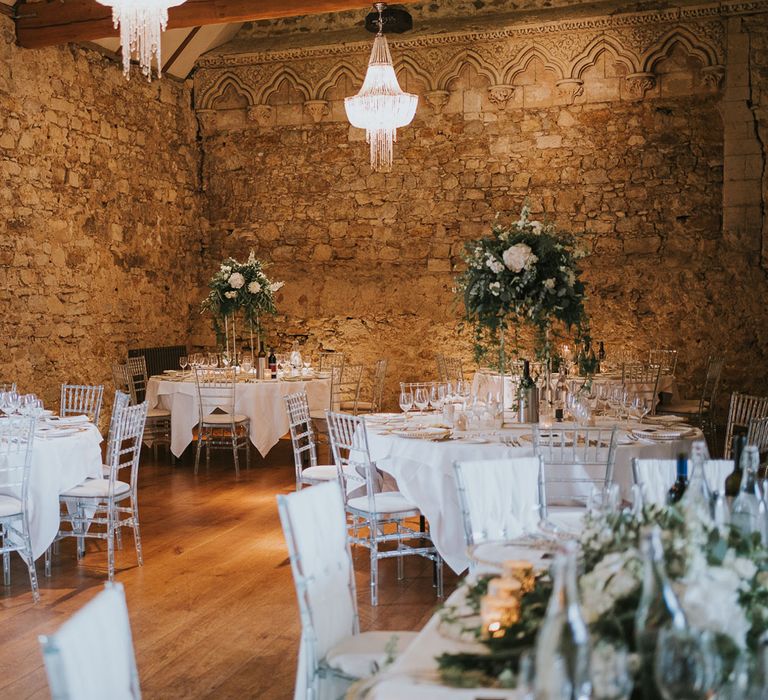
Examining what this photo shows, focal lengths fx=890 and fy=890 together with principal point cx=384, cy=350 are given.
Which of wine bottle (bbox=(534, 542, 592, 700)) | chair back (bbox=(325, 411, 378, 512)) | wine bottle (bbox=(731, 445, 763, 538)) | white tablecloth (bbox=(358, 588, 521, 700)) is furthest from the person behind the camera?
chair back (bbox=(325, 411, 378, 512))

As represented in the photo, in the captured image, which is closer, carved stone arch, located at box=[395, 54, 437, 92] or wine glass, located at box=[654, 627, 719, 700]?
wine glass, located at box=[654, 627, 719, 700]

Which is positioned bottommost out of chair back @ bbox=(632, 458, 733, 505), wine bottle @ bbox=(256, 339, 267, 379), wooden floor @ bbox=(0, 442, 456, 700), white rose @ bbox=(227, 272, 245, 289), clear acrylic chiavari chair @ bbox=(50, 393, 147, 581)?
wooden floor @ bbox=(0, 442, 456, 700)

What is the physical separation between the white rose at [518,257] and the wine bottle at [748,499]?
8.76ft

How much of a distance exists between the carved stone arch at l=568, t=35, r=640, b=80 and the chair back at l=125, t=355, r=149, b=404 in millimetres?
6091

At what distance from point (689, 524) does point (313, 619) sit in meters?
1.17

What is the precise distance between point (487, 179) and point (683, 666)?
33.4 ft

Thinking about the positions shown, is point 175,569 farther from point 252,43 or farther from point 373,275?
point 252,43

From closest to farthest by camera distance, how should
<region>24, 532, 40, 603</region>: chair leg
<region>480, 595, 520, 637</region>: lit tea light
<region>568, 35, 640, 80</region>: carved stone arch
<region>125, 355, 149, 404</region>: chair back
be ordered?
<region>480, 595, 520, 637</region>: lit tea light < <region>24, 532, 40, 603</region>: chair leg < <region>125, 355, 149, 404</region>: chair back < <region>568, 35, 640, 80</region>: carved stone arch

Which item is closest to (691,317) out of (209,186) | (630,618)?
(209,186)

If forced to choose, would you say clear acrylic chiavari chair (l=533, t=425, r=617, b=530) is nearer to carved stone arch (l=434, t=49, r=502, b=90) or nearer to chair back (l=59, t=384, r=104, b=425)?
chair back (l=59, t=384, r=104, b=425)

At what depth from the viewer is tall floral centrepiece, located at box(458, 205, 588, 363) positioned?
4.93 metres

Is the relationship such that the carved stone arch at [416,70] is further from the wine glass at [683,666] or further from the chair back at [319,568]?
the wine glass at [683,666]

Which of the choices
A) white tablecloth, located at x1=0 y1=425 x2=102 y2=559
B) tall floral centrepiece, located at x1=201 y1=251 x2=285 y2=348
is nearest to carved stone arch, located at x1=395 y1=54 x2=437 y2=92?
tall floral centrepiece, located at x1=201 y1=251 x2=285 y2=348

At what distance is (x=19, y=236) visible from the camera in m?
8.90
